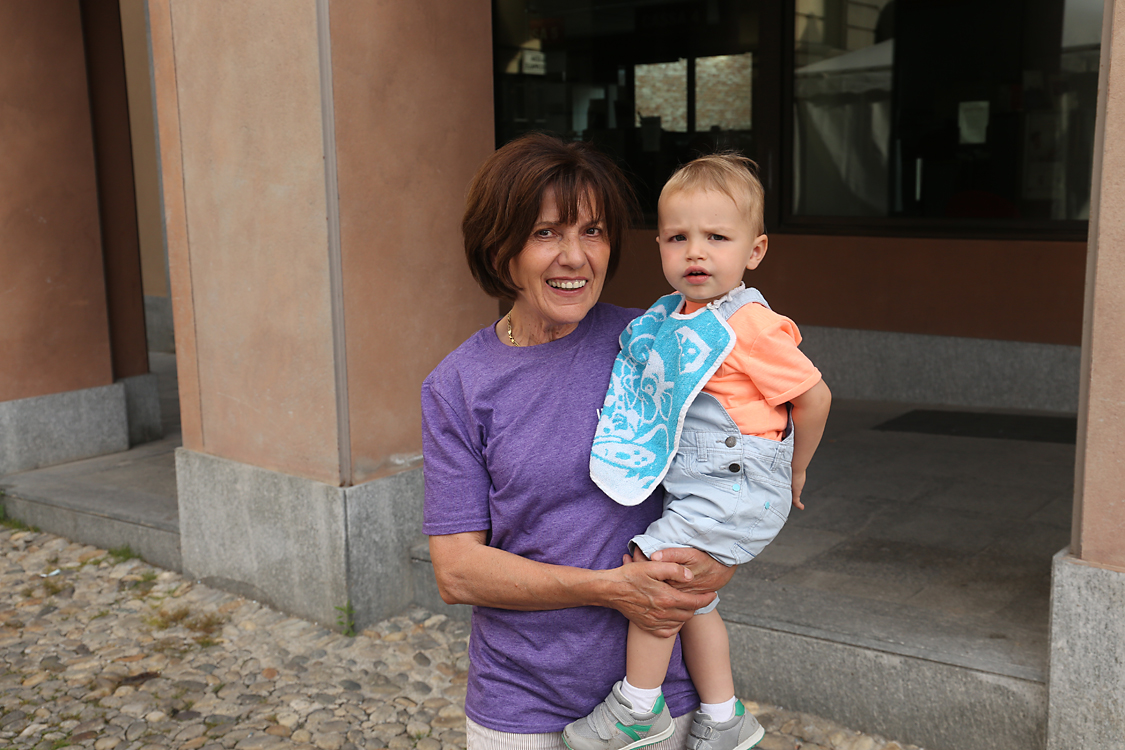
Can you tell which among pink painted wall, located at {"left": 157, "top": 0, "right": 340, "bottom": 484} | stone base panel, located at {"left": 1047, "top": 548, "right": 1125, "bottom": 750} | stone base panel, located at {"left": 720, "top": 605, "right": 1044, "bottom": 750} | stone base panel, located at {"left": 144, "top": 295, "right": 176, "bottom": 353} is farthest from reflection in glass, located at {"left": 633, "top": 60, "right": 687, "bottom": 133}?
stone base panel, located at {"left": 1047, "top": 548, "right": 1125, "bottom": 750}

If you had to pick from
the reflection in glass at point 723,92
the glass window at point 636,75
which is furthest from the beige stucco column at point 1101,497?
the reflection in glass at point 723,92

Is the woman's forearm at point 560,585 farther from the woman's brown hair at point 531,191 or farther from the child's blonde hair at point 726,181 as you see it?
the child's blonde hair at point 726,181

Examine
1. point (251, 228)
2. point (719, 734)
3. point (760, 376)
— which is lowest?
point (719, 734)

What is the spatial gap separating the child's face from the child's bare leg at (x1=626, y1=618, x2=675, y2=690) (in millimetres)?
645

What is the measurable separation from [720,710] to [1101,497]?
150cm

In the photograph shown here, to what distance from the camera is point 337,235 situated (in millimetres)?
4305

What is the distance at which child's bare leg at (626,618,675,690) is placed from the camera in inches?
76.0

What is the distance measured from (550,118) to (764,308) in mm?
8452

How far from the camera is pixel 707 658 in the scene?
212 cm

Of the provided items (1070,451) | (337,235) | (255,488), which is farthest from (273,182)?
(1070,451)

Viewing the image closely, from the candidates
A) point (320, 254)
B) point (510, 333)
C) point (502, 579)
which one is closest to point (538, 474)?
point (502, 579)

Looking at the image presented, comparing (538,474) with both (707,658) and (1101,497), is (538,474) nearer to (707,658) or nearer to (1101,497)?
(707,658)

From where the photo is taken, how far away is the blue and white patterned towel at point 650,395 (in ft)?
6.21

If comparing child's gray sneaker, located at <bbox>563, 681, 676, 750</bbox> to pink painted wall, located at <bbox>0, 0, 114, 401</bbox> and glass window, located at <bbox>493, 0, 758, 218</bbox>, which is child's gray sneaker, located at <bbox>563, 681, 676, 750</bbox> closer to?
pink painted wall, located at <bbox>0, 0, 114, 401</bbox>
